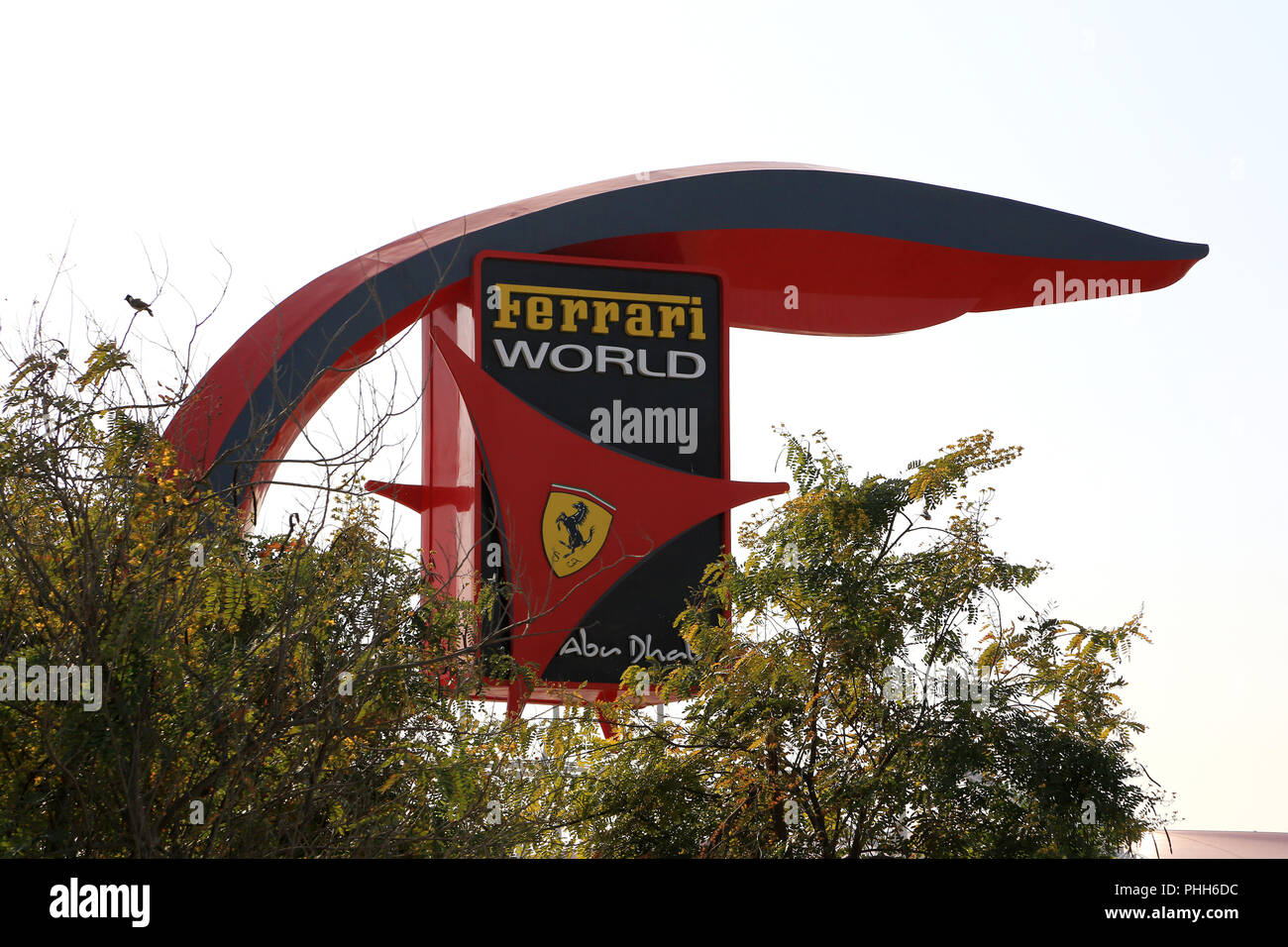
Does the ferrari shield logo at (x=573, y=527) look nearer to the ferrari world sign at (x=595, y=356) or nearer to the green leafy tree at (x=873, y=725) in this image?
the ferrari world sign at (x=595, y=356)

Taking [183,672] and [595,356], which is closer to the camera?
[183,672]

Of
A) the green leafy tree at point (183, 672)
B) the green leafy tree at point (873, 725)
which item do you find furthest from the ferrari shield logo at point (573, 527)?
the green leafy tree at point (183, 672)

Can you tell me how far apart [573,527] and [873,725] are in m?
3.62

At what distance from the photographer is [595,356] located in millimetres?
11016

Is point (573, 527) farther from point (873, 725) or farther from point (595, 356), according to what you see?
point (873, 725)

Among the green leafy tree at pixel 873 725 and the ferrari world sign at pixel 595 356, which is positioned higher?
the ferrari world sign at pixel 595 356

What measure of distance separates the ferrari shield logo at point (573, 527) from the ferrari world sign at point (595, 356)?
16mm

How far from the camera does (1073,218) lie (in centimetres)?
1285

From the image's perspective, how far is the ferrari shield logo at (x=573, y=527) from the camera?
1065cm

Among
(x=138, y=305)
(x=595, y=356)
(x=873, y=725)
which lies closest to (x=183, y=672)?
(x=138, y=305)
